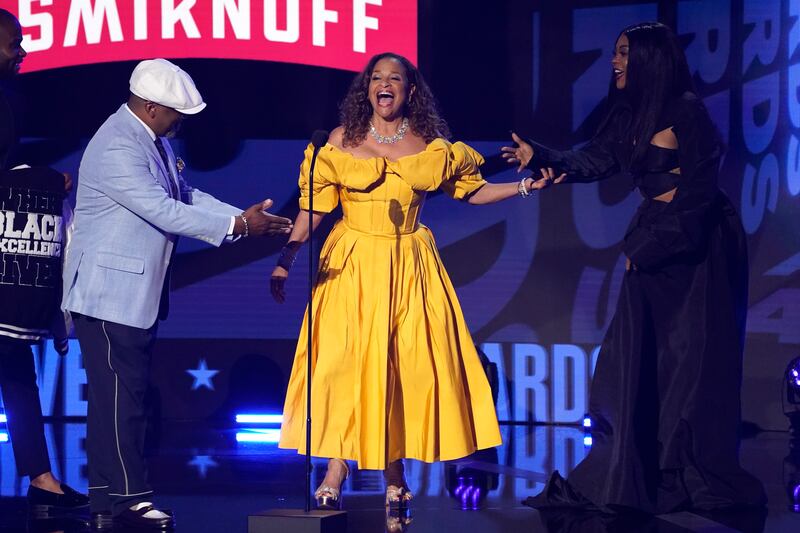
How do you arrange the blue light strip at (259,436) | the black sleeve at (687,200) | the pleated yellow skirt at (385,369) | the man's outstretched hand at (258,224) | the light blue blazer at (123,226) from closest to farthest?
the light blue blazer at (123,226) → the man's outstretched hand at (258,224) → the black sleeve at (687,200) → the pleated yellow skirt at (385,369) → the blue light strip at (259,436)

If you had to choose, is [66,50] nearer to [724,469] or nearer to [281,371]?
[281,371]

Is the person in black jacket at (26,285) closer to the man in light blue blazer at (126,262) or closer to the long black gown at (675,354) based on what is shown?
the man in light blue blazer at (126,262)

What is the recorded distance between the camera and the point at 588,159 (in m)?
4.39

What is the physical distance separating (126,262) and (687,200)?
6.24ft

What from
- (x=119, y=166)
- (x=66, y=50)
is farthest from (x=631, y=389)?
(x=66, y=50)

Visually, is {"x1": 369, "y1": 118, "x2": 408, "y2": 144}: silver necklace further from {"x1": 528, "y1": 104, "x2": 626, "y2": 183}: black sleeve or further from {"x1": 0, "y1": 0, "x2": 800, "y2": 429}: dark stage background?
{"x1": 0, "y1": 0, "x2": 800, "y2": 429}: dark stage background

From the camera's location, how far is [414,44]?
6852mm

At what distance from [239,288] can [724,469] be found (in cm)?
357

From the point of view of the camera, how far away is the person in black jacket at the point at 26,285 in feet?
13.7

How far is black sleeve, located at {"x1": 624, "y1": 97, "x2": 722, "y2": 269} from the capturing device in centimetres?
410

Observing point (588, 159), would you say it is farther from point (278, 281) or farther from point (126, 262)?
point (126, 262)

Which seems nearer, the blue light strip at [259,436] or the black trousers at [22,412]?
the black trousers at [22,412]

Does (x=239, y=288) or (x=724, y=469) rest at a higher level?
(x=239, y=288)

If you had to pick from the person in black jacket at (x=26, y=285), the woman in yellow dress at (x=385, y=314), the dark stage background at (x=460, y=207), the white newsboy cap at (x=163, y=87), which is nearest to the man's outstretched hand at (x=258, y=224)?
the white newsboy cap at (x=163, y=87)
